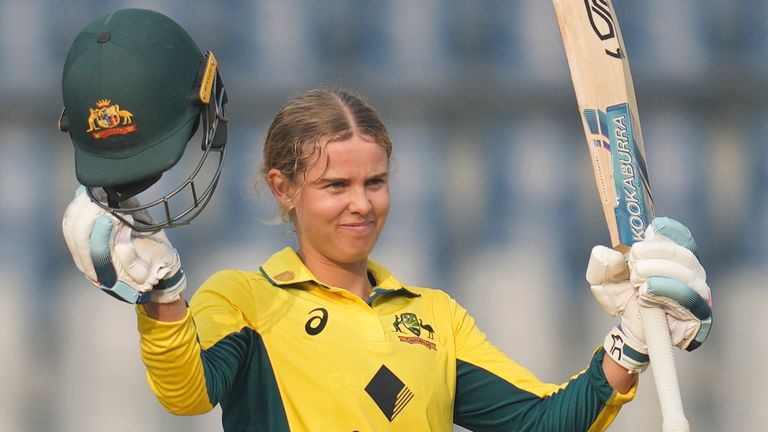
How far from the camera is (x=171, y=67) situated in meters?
2.07

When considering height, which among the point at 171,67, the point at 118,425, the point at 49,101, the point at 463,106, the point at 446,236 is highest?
the point at 171,67

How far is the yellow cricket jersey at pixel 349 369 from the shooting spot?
2.37 meters

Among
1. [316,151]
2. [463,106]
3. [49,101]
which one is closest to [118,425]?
[49,101]

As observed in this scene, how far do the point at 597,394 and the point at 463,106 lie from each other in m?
1.48

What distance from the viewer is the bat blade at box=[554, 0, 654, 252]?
2387 mm

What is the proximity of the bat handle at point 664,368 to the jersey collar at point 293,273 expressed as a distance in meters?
0.53

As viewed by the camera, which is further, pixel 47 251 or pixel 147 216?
pixel 47 251

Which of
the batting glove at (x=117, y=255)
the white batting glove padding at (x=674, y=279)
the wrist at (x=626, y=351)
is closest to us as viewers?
the batting glove at (x=117, y=255)

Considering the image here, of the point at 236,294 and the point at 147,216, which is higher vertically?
the point at 147,216

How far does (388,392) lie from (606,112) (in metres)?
0.61

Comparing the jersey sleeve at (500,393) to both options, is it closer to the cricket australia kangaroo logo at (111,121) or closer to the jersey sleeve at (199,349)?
the jersey sleeve at (199,349)

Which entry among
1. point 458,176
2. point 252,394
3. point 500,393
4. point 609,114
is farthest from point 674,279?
point 458,176

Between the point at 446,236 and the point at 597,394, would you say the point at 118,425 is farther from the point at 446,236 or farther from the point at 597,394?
the point at 597,394

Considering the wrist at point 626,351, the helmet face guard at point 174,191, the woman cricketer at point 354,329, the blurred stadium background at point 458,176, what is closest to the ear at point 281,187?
the woman cricketer at point 354,329
